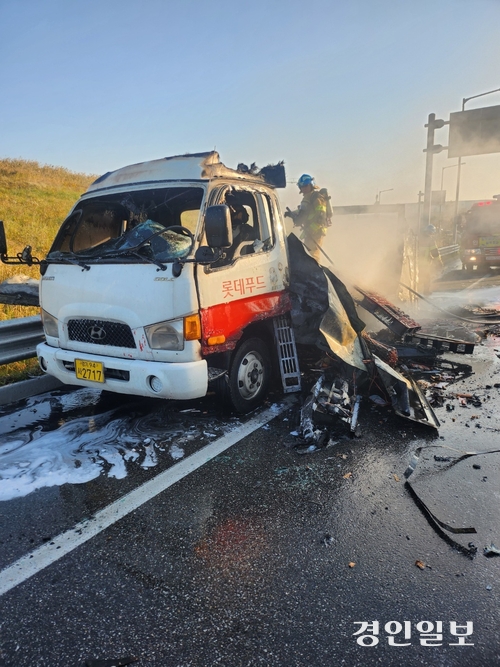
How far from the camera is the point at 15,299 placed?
207 inches

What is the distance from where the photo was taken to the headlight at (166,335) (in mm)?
3525

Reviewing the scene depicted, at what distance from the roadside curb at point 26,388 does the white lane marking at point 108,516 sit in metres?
2.40

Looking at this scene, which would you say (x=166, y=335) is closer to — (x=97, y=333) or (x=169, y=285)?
(x=169, y=285)

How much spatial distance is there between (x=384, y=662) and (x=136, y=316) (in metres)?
2.73

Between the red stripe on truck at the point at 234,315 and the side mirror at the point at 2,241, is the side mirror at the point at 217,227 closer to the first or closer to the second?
the red stripe on truck at the point at 234,315

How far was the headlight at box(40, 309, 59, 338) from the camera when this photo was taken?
4125 millimetres

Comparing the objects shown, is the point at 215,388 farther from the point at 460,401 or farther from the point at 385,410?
the point at 460,401

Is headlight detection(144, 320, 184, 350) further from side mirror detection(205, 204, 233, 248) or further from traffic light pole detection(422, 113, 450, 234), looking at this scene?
traffic light pole detection(422, 113, 450, 234)

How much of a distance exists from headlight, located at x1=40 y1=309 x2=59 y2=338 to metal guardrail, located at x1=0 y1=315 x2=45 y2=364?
0.88 meters

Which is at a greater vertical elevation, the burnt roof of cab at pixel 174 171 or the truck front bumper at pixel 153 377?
the burnt roof of cab at pixel 174 171

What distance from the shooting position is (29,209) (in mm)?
15906

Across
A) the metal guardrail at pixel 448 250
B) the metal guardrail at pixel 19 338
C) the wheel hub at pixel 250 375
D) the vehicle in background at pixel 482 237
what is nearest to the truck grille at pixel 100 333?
the wheel hub at pixel 250 375

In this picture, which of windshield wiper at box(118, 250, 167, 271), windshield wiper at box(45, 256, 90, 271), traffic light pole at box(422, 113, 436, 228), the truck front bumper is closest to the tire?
the truck front bumper

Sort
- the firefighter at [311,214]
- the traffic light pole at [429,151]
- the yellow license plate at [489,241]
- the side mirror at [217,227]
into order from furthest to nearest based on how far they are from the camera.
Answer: the traffic light pole at [429,151] < the yellow license plate at [489,241] < the firefighter at [311,214] < the side mirror at [217,227]
